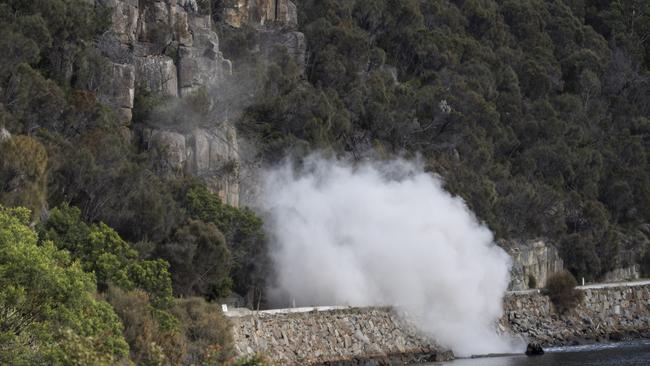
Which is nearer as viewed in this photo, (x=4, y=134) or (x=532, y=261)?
(x=4, y=134)

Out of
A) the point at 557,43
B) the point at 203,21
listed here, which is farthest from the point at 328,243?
the point at 557,43

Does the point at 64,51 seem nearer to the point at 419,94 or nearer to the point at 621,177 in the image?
the point at 419,94

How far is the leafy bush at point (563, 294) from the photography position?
81.2 meters

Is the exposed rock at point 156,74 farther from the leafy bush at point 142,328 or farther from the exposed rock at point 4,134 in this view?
the leafy bush at point 142,328

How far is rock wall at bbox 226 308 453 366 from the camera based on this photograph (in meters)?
57.3

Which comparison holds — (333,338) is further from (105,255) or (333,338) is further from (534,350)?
(105,255)

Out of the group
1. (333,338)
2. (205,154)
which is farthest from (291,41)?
(333,338)

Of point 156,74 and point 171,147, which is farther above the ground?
point 156,74

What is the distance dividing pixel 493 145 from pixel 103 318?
208ft

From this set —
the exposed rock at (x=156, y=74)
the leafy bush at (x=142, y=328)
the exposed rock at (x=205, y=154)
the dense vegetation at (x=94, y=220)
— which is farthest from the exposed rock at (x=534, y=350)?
the leafy bush at (x=142, y=328)

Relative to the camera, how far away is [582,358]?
65625 mm

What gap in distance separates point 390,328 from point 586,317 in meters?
20.3

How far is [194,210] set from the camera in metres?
64.6

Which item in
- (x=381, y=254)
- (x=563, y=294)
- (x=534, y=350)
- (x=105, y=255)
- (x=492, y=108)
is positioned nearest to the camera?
(x=105, y=255)
